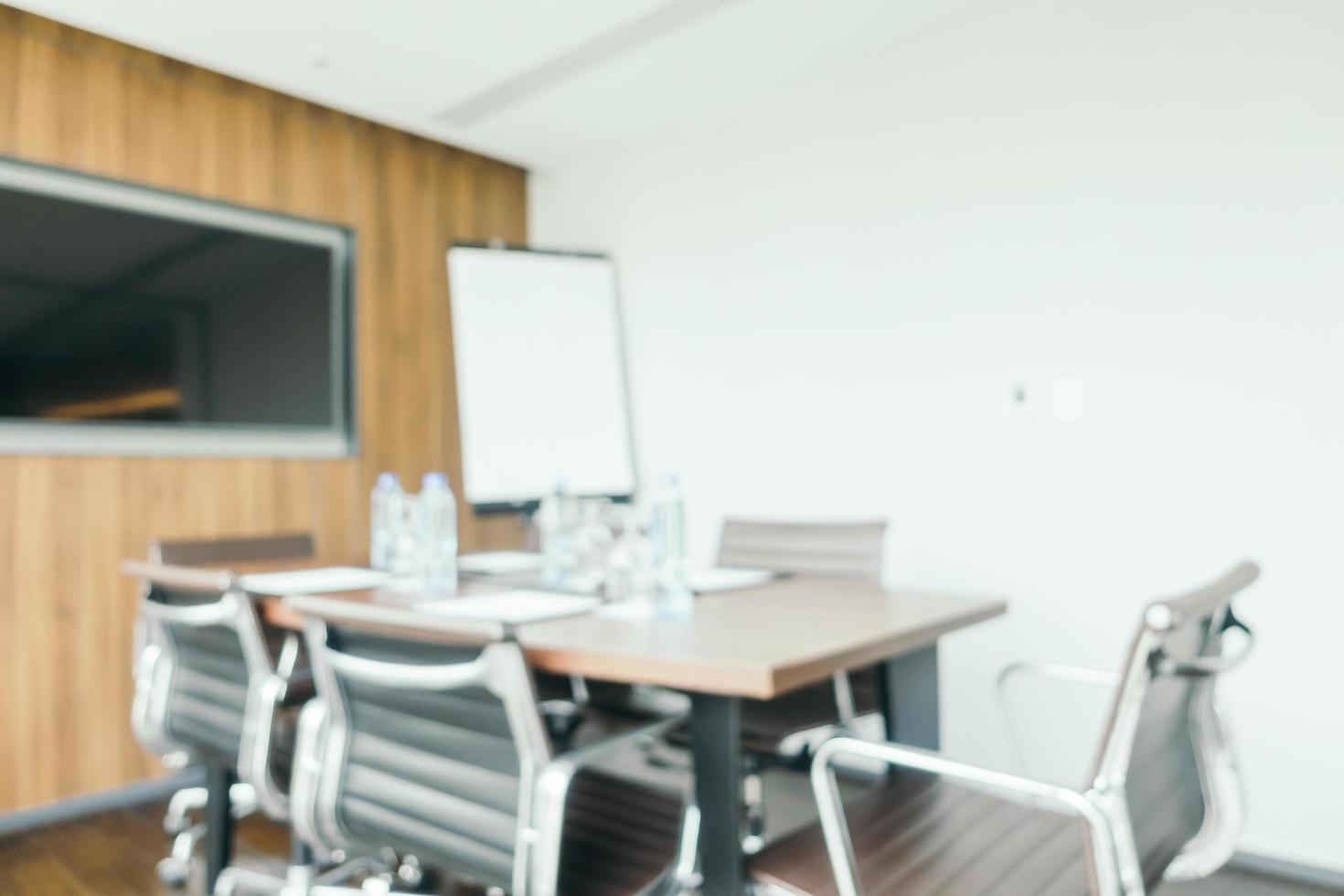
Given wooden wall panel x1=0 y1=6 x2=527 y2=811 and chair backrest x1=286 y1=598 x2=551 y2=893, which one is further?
wooden wall panel x1=0 y1=6 x2=527 y2=811

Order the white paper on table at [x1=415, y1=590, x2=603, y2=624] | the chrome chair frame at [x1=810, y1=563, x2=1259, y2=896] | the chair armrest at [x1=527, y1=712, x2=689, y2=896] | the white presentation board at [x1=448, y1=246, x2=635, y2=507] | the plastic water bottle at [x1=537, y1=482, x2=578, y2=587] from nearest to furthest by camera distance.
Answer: the chrome chair frame at [x1=810, y1=563, x2=1259, y2=896] < the chair armrest at [x1=527, y1=712, x2=689, y2=896] < the white paper on table at [x1=415, y1=590, x2=603, y2=624] < the plastic water bottle at [x1=537, y1=482, x2=578, y2=587] < the white presentation board at [x1=448, y1=246, x2=635, y2=507]

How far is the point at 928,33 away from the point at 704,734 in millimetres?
2941

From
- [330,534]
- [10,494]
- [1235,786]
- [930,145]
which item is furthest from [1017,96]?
[10,494]

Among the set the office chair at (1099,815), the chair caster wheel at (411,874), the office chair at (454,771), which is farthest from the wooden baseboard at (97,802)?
the office chair at (1099,815)

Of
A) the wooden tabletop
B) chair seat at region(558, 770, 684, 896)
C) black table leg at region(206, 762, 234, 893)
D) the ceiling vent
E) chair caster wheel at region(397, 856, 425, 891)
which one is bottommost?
chair caster wheel at region(397, 856, 425, 891)

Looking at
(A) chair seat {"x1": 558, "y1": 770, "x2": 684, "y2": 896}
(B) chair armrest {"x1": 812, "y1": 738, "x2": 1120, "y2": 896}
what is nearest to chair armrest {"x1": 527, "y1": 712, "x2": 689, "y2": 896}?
(A) chair seat {"x1": 558, "y1": 770, "x2": 684, "y2": 896}

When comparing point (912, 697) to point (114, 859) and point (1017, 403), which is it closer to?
point (1017, 403)

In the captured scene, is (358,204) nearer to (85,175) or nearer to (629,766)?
(85,175)

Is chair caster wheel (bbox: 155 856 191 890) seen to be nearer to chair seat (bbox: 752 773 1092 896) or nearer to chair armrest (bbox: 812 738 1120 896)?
chair seat (bbox: 752 773 1092 896)

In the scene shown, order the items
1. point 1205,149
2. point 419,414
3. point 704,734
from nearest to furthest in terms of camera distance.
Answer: point 704,734 → point 1205,149 → point 419,414

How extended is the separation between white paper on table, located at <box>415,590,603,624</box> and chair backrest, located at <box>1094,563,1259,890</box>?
104cm

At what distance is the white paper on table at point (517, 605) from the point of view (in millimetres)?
1837

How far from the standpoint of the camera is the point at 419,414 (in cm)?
441

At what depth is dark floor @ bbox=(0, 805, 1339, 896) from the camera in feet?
8.50
